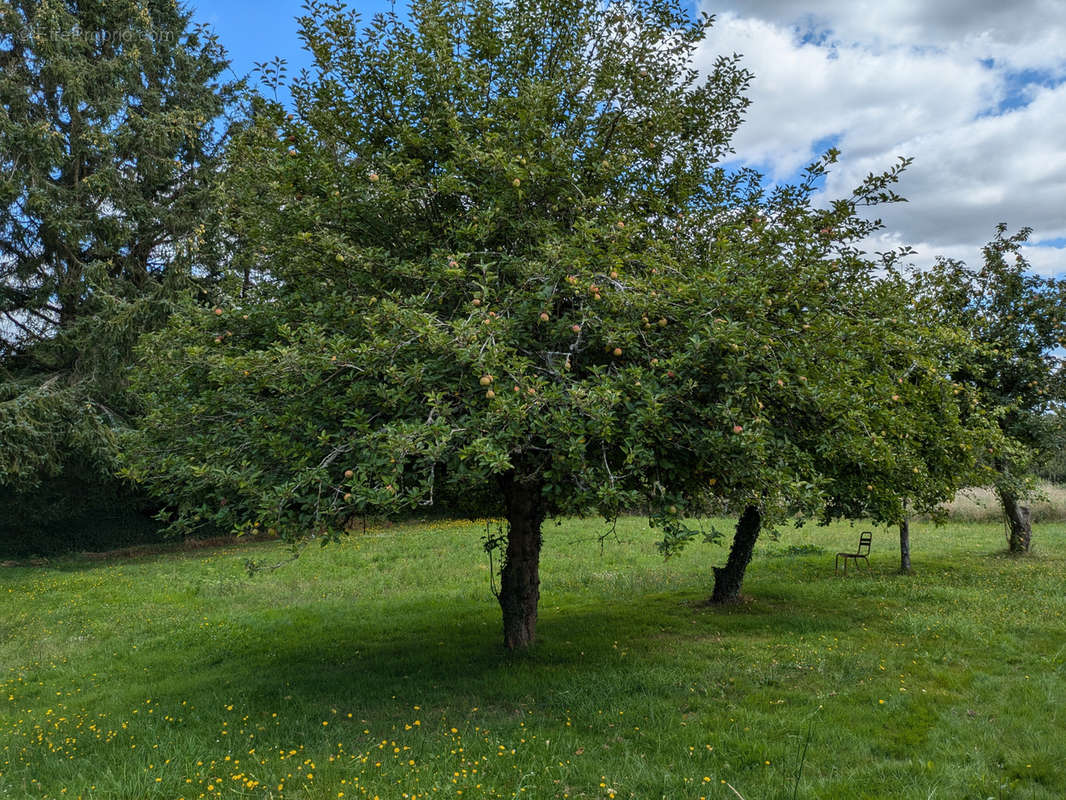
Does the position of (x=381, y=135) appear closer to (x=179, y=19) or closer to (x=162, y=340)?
(x=162, y=340)

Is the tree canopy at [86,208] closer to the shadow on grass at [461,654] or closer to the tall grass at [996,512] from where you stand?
the shadow on grass at [461,654]

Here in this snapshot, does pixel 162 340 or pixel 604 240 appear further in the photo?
pixel 162 340

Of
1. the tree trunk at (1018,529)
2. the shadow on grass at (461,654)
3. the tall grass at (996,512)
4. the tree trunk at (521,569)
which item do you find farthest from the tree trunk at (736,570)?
the tall grass at (996,512)

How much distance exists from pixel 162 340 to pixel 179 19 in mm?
24022

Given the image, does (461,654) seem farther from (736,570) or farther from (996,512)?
(996,512)

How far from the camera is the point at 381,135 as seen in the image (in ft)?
27.5

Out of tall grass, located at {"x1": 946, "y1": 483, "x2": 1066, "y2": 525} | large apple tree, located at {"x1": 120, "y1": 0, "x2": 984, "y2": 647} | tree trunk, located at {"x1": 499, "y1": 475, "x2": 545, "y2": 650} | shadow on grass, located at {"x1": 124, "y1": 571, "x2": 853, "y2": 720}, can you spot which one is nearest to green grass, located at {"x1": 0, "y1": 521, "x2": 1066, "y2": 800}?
shadow on grass, located at {"x1": 124, "y1": 571, "x2": 853, "y2": 720}

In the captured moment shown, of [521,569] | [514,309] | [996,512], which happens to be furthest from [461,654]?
[996,512]

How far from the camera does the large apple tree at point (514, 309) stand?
590cm

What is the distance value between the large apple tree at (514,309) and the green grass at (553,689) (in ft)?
6.61

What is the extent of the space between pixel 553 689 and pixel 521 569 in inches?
72.9

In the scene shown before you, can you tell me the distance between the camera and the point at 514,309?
22.1ft

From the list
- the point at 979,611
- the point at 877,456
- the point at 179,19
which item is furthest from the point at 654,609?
the point at 179,19

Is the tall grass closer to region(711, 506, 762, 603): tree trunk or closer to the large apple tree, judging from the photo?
region(711, 506, 762, 603): tree trunk
